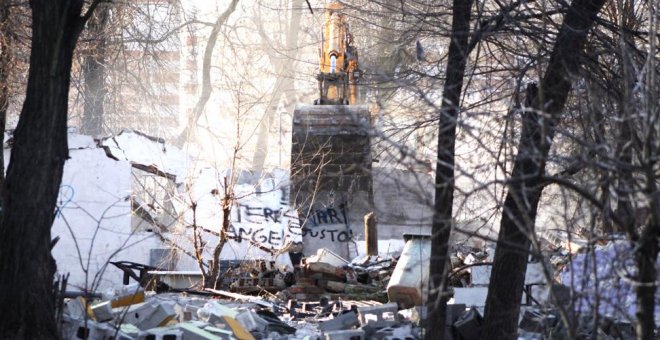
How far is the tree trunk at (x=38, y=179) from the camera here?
26.7ft

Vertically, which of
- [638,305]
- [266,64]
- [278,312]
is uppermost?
[266,64]

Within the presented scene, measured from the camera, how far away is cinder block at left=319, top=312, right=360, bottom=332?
1302cm

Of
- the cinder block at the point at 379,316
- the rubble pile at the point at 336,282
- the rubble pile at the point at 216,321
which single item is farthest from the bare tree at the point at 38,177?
the rubble pile at the point at 336,282

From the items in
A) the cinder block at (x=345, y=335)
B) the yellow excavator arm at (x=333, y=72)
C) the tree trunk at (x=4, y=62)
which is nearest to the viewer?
the cinder block at (x=345, y=335)

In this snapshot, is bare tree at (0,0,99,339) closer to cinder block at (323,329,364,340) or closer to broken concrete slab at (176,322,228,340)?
broken concrete slab at (176,322,228,340)

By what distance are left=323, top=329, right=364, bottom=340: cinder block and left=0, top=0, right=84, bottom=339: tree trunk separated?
4078 mm

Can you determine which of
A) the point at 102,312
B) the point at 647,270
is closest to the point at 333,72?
the point at 102,312

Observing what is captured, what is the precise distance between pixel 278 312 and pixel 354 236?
12.4 metres

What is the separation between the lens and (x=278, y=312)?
51.0 ft

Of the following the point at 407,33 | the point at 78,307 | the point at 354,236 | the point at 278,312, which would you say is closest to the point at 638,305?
the point at 407,33

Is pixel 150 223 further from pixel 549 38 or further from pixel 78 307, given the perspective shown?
pixel 549 38

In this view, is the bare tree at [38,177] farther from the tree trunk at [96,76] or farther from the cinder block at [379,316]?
the tree trunk at [96,76]

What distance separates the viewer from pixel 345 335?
11750mm

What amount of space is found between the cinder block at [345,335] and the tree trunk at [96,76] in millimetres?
8181
